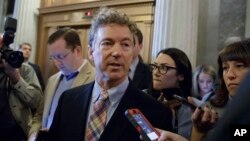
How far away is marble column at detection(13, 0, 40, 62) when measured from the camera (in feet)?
20.0

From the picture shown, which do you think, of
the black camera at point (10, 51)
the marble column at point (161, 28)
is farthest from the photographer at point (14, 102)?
the marble column at point (161, 28)

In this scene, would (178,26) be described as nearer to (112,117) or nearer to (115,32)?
(115,32)

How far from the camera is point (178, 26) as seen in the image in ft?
13.3

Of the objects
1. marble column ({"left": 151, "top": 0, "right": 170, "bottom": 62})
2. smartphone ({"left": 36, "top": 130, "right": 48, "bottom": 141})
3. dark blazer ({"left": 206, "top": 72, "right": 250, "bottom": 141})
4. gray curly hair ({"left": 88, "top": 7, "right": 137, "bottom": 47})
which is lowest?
smartphone ({"left": 36, "top": 130, "right": 48, "bottom": 141})

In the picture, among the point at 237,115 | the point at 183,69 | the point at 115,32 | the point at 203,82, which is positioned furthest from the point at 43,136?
the point at 203,82

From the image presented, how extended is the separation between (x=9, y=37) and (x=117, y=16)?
1.09 metres

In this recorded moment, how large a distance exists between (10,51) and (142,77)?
974 millimetres

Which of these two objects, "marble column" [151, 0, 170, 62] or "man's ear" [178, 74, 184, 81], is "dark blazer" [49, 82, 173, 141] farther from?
"marble column" [151, 0, 170, 62]

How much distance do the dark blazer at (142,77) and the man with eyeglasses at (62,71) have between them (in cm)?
42

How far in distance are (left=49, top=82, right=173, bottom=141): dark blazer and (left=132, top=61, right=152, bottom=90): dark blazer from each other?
3.48 ft

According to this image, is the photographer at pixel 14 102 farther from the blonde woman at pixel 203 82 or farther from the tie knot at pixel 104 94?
the blonde woman at pixel 203 82

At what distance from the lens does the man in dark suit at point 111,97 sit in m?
1.26

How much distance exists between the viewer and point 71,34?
7.59 feet

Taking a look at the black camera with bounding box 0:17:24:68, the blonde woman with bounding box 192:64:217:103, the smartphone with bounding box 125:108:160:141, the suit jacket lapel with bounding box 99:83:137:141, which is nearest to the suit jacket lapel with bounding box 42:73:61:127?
the black camera with bounding box 0:17:24:68
